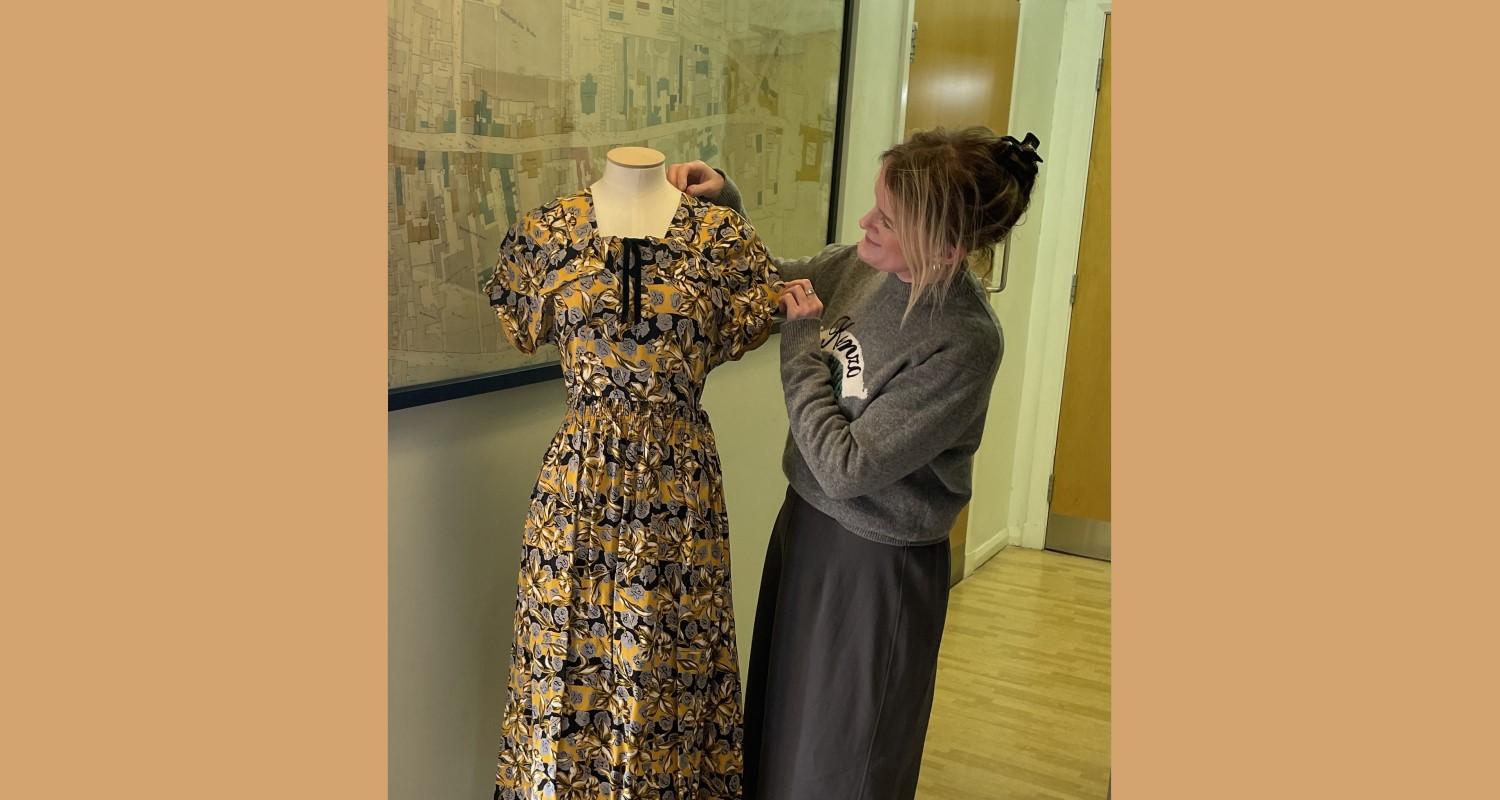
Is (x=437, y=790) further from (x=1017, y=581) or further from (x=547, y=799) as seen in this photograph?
(x=1017, y=581)

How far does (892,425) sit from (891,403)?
33mm

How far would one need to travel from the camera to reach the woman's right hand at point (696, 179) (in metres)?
1.70

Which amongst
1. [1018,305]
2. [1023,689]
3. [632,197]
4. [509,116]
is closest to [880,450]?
[632,197]

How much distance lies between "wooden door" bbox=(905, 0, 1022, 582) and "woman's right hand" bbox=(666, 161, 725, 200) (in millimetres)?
1465

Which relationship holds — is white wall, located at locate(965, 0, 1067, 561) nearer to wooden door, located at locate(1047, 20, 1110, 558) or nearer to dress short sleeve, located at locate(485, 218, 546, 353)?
wooden door, located at locate(1047, 20, 1110, 558)

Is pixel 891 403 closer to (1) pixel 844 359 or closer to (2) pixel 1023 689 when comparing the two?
(1) pixel 844 359

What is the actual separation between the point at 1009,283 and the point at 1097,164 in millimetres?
599

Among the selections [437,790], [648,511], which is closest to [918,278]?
[648,511]

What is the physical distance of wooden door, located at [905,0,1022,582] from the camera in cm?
308

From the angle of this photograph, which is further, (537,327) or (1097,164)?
(1097,164)

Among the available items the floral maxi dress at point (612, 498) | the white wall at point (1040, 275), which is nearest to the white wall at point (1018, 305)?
the white wall at point (1040, 275)

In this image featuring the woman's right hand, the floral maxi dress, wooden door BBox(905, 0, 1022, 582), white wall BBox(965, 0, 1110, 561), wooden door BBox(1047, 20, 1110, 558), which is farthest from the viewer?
wooden door BBox(1047, 20, 1110, 558)

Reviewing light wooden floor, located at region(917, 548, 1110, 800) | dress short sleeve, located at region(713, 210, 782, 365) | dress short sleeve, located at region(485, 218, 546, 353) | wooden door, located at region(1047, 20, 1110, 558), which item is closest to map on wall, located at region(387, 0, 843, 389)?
dress short sleeve, located at region(485, 218, 546, 353)

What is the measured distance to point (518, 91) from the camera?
164 cm
